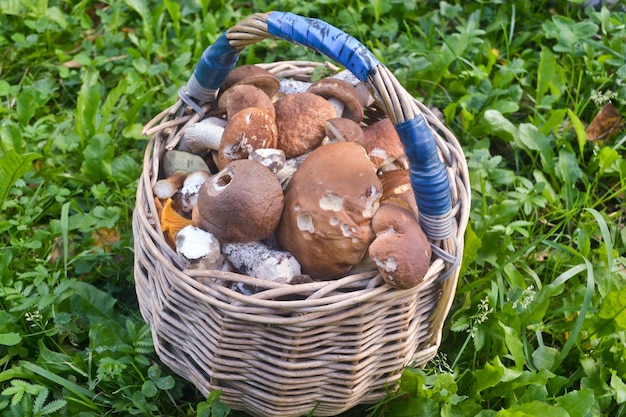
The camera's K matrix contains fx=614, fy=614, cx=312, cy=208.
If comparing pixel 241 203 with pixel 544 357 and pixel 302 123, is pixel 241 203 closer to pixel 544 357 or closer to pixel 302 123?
pixel 302 123

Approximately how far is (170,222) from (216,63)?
55 cm

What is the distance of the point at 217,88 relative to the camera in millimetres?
2184

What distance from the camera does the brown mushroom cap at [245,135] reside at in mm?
1957

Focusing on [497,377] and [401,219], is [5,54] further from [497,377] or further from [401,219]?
[497,377]

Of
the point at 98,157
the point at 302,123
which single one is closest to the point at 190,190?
the point at 302,123

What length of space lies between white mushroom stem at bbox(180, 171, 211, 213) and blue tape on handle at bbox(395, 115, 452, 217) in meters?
0.71

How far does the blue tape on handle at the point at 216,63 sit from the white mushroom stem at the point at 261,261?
0.62 meters

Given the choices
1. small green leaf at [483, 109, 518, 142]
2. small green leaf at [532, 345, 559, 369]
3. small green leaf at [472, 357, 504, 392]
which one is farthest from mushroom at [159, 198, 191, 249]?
small green leaf at [483, 109, 518, 142]

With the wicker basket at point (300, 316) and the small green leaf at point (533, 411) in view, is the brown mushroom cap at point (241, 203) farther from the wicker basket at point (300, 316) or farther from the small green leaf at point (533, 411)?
the small green leaf at point (533, 411)

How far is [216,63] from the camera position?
204 centimetres

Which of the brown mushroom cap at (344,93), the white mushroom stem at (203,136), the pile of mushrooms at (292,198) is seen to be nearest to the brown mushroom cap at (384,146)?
the pile of mushrooms at (292,198)

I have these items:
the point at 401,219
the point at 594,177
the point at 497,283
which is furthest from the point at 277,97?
the point at 594,177

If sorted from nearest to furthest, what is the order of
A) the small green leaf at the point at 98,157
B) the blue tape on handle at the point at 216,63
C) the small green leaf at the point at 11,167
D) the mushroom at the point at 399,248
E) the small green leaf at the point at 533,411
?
the mushroom at the point at 399,248
the small green leaf at the point at 533,411
the blue tape on handle at the point at 216,63
the small green leaf at the point at 11,167
the small green leaf at the point at 98,157

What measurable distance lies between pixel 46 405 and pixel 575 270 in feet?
6.26
